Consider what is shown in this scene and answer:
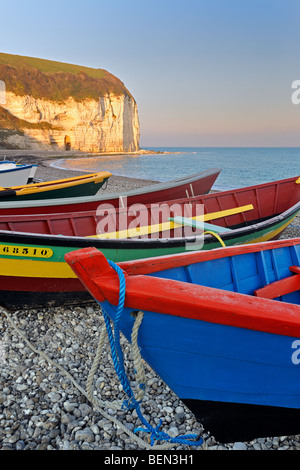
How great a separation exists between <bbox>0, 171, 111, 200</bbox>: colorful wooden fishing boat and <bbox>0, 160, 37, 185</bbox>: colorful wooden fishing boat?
181 inches

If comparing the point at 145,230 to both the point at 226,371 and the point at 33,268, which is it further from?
the point at 226,371

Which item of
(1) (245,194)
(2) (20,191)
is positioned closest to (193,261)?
(1) (245,194)

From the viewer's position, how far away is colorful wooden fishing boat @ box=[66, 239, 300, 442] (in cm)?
203

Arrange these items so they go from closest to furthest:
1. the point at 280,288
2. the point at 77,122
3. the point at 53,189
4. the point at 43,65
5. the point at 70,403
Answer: the point at 70,403 < the point at 280,288 < the point at 53,189 < the point at 77,122 < the point at 43,65

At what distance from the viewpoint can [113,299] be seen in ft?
6.60

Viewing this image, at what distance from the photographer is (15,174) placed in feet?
46.3

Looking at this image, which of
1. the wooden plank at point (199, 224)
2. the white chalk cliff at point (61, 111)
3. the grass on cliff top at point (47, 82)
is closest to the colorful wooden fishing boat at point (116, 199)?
the wooden plank at point (199, 224)

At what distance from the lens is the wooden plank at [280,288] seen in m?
3.49

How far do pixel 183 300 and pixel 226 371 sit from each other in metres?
0.84

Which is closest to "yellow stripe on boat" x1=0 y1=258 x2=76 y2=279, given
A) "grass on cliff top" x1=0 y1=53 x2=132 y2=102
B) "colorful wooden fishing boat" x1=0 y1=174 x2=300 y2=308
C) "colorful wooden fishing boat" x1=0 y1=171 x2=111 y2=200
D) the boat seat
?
"colorful wooden fishing boat" x1=0 y1=174 x2=300 y2=308

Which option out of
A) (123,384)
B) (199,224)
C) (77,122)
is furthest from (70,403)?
(77,122)

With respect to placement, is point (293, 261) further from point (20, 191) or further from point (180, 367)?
point (20, 191)

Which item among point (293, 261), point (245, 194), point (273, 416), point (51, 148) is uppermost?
point (51, 148)

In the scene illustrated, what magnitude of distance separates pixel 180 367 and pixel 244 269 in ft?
5.23
